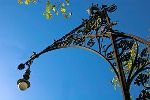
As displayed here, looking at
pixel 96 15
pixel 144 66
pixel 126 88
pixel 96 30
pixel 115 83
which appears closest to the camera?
pixel 126 88

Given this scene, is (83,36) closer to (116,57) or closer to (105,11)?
(105,11)

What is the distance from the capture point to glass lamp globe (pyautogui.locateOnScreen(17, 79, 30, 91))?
326 inches

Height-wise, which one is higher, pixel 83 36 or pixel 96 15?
pixel 96 15

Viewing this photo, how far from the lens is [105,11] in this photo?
8641 millimetres

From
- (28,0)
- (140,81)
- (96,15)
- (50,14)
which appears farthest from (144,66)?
(28,0)

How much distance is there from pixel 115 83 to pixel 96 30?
6.00 metres

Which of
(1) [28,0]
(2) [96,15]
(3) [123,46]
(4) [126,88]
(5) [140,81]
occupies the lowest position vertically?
(4) [126,88]

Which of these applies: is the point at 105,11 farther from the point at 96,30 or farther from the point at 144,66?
the point at 144,66

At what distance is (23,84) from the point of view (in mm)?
8305

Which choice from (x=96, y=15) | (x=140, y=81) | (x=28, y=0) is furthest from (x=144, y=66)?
(x=28, y=0)

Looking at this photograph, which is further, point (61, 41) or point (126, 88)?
point (61, 41)

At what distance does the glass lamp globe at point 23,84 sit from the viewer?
326 inches

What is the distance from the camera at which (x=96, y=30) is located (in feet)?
25.7

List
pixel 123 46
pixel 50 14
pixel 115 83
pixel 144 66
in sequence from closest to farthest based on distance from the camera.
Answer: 1. pixel 144 66
2. pixel 123 46
3. pixel 50 14
4. pixel 115 83
